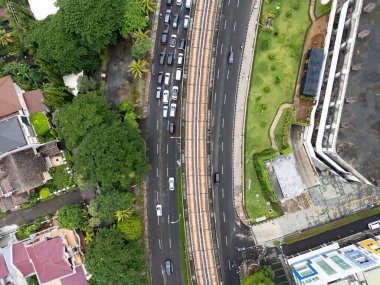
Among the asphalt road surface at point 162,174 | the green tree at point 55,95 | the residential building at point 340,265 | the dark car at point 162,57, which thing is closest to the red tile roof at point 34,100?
the green tree at point 55,95

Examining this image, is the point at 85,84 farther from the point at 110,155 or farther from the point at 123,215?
the point at 123,215

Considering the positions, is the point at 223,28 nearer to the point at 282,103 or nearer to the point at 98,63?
the point at 282,103

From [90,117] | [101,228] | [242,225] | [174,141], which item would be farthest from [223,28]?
[101,228]

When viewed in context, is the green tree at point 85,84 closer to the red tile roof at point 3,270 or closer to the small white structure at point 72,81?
the small white structure at point 72,81

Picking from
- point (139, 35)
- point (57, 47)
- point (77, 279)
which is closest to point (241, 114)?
point (139, 35)

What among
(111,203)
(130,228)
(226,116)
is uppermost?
(226,116)

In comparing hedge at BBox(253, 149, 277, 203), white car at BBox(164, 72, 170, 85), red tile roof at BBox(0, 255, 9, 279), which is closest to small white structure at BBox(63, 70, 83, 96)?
Answer: white car at BBox(164, 72, 170, 85)

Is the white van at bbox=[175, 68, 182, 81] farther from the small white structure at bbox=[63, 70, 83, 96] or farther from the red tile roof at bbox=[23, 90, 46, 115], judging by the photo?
the red tile roof at bbox=[23, 90, 46, 115]
